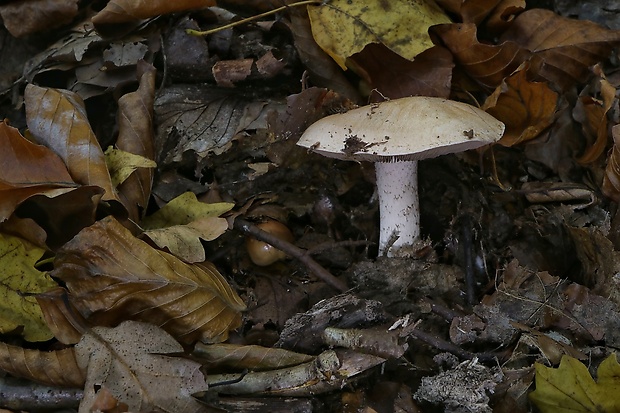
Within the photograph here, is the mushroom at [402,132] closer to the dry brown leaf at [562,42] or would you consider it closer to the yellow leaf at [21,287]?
the dry brown leaf at [562,42]

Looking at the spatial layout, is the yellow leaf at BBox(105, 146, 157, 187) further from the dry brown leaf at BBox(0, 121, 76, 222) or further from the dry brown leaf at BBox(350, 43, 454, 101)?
the dry brown leaf at BBox(350, 43, 454, 101)

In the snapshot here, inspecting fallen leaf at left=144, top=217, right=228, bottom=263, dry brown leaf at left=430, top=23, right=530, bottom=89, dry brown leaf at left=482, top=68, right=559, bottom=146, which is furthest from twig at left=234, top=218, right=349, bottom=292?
dry brown leaf at left=430, top=23, right=530, bottom=89

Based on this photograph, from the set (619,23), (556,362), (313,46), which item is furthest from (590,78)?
(556,362)

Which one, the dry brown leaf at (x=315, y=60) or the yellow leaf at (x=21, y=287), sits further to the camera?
the dry brown leaf at (x=315, y=60)

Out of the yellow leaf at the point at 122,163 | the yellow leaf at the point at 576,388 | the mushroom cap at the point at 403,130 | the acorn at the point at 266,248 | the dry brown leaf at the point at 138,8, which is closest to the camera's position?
the yellow leaf at the point at 576,388

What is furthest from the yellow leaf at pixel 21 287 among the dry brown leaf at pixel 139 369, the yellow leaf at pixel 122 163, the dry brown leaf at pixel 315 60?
the dry brown leaf at pixel 315 60

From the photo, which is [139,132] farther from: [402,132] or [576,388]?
[576,388]

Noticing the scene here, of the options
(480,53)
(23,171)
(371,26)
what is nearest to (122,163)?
(23,171)

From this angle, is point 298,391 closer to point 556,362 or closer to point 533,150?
point 556,362
